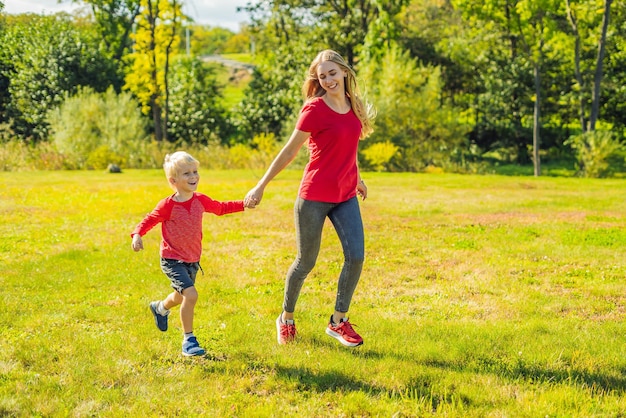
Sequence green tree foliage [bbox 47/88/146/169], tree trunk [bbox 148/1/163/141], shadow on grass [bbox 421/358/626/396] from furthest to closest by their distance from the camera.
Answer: tree trunk [bbox 148/1/163/141], green tree foliage [bbox 47/88/146/169], shadow on grass [bbox 421/358/626/396]

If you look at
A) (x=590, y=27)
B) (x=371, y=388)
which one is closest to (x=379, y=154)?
(x=590, y=27)

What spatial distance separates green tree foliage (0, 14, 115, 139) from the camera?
3512 cm

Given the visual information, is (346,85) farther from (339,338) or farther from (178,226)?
(339,338)

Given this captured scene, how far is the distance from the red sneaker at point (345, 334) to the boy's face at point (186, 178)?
1727mm

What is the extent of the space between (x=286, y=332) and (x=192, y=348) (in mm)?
842

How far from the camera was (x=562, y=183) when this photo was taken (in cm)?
2083

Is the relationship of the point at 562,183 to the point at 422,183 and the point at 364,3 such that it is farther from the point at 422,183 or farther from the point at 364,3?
the point at 364,3

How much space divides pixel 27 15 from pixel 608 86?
3645 centimetres

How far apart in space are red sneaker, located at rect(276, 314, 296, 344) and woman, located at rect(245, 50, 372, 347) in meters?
0.49

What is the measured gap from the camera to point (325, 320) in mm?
6312

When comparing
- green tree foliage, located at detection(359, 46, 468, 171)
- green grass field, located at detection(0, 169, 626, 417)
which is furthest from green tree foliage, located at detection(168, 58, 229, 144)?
green grass field, located at detection(0, 169, 626, 417)

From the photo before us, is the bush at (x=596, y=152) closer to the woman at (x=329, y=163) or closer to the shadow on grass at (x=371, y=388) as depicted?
the woman at (x=329, y=163)

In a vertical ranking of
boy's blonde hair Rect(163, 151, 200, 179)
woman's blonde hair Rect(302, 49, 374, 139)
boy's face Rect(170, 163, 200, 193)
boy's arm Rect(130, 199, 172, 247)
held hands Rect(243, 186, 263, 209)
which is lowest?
boy's arm Rect(130, 199, 172, 247)

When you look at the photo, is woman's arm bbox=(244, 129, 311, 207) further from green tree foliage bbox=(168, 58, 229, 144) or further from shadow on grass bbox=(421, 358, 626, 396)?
green tree foliage bbox=(168, 58, 229, 144)
